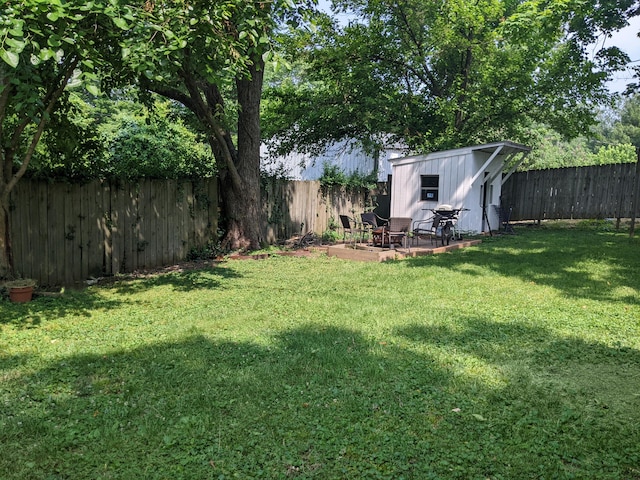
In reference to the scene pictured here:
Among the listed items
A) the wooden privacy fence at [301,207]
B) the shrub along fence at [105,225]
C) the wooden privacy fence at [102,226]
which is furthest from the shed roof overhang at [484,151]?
the wooden privacy fence at [102,226]

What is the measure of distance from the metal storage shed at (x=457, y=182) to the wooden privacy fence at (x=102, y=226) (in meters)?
6.62

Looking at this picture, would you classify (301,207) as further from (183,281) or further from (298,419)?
(298,419)

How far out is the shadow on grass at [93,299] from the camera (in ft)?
16.4

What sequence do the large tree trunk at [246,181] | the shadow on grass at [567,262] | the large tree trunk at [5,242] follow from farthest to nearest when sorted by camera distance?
the large tree trunk at [246,181], the shadow on grass at [567,262], the large tree trunk at [5,242]

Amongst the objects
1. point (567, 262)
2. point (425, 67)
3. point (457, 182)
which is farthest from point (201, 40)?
point (425, 67)

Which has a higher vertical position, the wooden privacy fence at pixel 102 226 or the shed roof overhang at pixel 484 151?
the shed roof overhang at pixel 484 151

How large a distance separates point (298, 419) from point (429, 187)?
11.6 meters

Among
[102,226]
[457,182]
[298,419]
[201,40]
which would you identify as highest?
[201,40]

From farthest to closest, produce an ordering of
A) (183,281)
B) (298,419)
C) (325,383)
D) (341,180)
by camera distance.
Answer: (341,180) < (183,281) < (325,383) < (298,419)

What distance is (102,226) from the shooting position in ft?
24.6

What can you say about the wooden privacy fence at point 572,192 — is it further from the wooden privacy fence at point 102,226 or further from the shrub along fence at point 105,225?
the wooden privacy fence at point 102,226

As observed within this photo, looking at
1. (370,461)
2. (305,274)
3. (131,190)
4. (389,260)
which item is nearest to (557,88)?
(389,260)

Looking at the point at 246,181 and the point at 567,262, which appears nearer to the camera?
the point at 567,262

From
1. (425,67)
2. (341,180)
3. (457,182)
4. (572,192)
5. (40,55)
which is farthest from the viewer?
(425,67)
